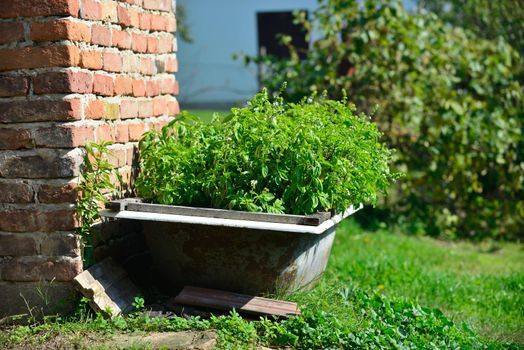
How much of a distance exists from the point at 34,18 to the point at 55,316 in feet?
4.73

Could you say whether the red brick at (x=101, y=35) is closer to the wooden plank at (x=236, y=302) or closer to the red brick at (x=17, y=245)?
the red brick at (x=17, y=245)

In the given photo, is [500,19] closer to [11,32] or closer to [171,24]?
[171,24]

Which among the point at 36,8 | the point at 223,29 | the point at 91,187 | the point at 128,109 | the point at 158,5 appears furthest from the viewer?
the point at 223,29

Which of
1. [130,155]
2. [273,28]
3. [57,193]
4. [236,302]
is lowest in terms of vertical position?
[236,302]

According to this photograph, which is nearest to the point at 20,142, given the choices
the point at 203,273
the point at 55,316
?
the point at 55,316

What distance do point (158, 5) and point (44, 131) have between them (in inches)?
50.9

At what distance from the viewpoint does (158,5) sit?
15.8ft

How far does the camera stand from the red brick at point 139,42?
4495 millimetres

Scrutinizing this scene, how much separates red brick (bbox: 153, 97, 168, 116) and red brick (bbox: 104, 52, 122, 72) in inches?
20.4

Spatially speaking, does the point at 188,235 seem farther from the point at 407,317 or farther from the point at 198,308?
the point at 407,317

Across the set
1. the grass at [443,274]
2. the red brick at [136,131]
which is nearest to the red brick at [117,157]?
the red brick at [136,131]

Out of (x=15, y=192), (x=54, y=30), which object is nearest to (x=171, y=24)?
(x=54, y=30)

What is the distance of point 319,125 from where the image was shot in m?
4.18

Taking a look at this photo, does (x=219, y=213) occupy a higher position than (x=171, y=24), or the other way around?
(x=171, y=24)
